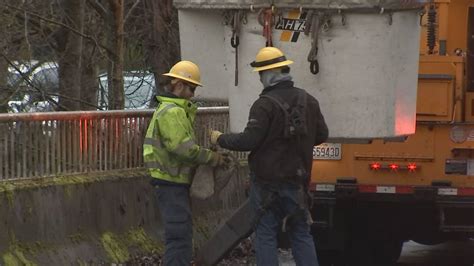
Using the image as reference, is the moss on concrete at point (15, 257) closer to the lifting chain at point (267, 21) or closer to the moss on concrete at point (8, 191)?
the moss on concrete at point (8, 191)

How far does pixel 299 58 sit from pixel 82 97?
5.92 metres

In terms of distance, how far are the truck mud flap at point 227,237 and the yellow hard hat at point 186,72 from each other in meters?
1.29

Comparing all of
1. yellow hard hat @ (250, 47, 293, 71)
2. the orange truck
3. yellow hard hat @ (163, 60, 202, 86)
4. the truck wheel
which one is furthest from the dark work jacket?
the truck wheel

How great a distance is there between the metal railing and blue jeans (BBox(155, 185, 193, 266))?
102 cm

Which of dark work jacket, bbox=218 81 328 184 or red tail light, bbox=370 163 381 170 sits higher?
dark work jacket, bbox=218 81 328 184

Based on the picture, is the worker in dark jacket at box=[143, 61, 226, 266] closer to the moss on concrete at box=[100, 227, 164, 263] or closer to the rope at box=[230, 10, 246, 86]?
the rope at box=[230, 10, 246, 86]

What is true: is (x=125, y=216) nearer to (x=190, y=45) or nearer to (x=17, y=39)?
(x=190, y=45)

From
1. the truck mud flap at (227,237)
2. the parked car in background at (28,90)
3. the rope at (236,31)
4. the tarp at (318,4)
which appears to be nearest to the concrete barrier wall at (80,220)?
the truck mud flap at (227,237)

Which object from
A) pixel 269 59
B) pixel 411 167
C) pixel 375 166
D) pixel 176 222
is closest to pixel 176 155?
pixel 176 222

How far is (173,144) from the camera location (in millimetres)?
7902

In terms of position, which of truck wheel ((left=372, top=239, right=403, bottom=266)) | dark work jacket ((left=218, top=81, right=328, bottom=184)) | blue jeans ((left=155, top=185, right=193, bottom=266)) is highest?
dark work jacket ((left=218, top=81, right=328, bottom=184))

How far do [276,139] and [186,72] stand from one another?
3.38ft

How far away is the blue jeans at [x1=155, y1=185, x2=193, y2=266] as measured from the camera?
812cm

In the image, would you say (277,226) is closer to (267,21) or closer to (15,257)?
(267,21)
